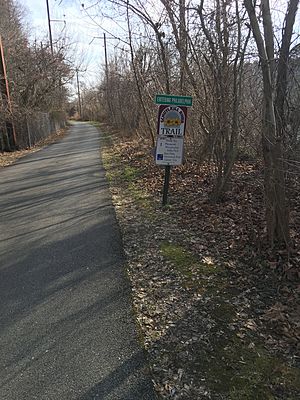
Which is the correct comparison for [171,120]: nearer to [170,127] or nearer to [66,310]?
[170,127]

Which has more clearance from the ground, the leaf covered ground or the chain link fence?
the chain link fence

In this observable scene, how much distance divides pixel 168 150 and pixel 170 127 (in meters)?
0.44

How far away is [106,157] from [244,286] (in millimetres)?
11598

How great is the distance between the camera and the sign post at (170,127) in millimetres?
5993

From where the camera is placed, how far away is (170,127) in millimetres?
6223

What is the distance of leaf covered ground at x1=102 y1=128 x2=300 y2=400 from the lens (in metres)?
2.46

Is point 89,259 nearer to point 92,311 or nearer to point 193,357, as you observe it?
point 92,311

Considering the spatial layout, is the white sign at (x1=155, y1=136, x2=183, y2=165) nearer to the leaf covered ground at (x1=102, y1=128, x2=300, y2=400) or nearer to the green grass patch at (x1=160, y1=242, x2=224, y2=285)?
the leaf covered ground at (x1=102, y1=128, x2=300, y2=400)

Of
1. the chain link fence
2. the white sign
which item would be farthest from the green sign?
the chain link fence

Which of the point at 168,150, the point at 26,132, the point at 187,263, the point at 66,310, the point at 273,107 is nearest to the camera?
the point at 66,310

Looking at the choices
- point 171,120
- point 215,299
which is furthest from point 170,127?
point 215,299

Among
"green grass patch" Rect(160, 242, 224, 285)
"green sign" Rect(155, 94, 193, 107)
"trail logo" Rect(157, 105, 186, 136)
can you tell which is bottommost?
"green grass patch" Rect(160, 242, 224, 285)

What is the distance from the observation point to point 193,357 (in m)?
2.66

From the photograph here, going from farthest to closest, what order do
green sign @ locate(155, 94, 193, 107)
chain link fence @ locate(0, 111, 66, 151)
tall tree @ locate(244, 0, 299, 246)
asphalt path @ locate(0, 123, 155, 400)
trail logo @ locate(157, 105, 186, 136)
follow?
Answer: chain link fence @ locate(0, 111, 66, 151) < trail logo @ locate(157, 105, 186, 136) < green sign @ locate(155, 94, 193, 107) < tall tree @ locate(244, 0, 299, 246) < asphalt path @ locate(0, 123, 155, 400)
